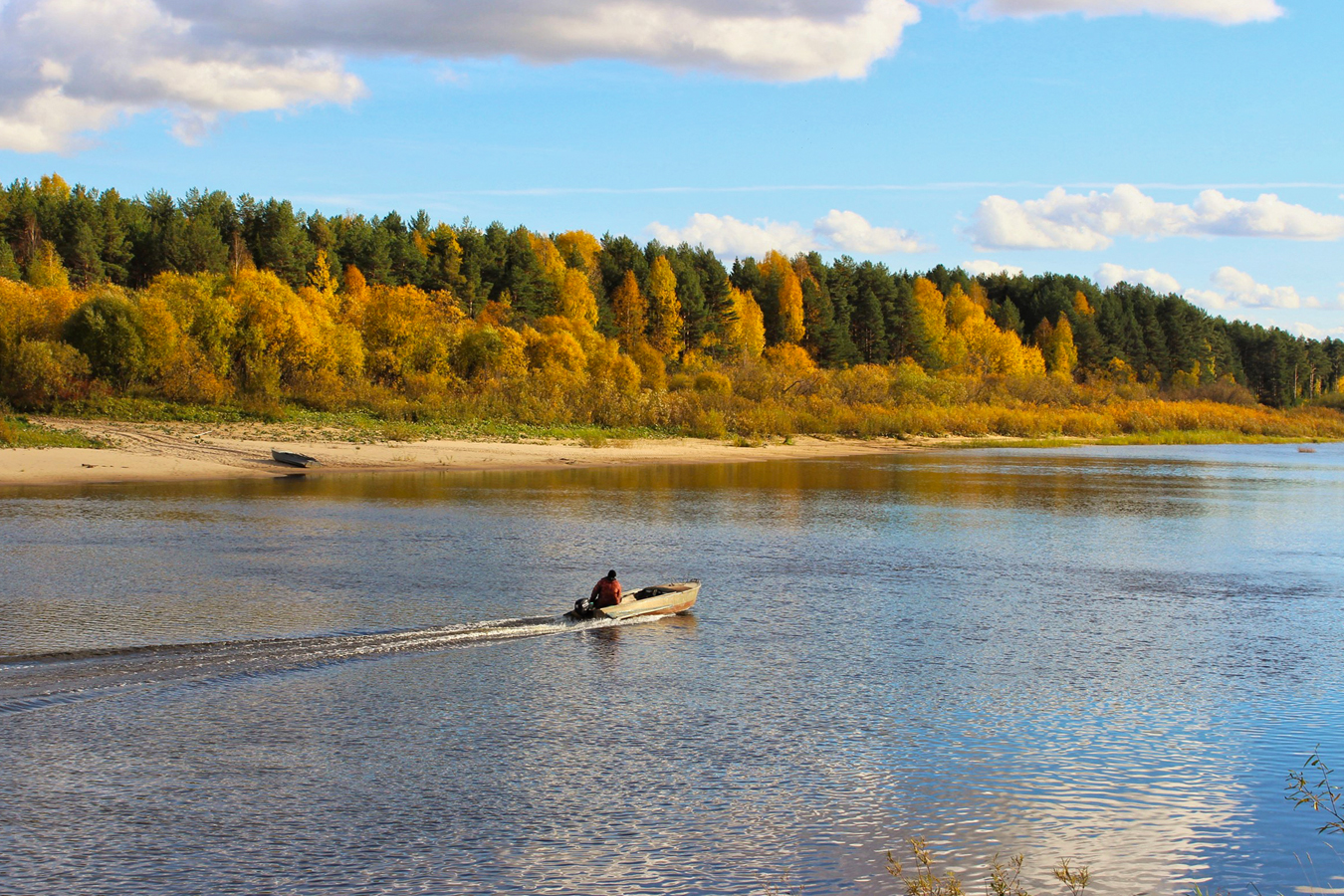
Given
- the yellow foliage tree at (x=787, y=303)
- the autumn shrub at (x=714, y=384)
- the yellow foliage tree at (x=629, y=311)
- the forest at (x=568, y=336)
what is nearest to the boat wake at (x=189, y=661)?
the forest at (x=568, y=336)

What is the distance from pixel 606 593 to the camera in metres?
18.9

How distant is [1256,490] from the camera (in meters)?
49.7

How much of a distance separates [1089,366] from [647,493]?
114553 millimetres

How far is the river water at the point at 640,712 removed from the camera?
968 cm

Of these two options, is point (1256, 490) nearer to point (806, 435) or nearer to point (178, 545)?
point (806, 435)

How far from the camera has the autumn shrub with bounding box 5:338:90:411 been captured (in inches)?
1960

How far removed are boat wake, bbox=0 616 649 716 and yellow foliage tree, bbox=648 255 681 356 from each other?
91070 millimetres

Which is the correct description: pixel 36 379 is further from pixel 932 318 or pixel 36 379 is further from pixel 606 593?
pixel 932 318

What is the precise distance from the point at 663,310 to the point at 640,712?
97874mm

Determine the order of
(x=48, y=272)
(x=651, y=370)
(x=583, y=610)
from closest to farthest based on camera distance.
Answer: (x=583, y=610), (x=48, y=272), (x=651, y=370)

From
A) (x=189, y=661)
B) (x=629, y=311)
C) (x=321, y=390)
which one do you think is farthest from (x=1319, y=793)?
(x=629, y=311)

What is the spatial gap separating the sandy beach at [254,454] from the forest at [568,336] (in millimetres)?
4085

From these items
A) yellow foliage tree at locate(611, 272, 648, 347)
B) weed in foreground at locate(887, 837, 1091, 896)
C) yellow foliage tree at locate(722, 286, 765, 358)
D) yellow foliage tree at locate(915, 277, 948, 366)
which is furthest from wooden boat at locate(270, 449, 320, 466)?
yellow foliage tree at locate(915, 277, 948, 366)

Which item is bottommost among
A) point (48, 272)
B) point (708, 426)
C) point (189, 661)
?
point (189, 661)
